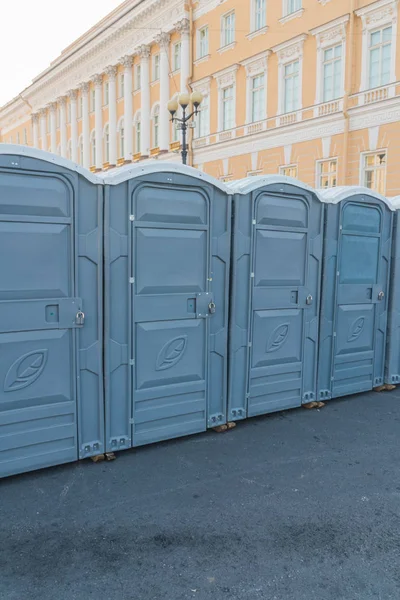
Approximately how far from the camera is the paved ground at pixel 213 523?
2369mm

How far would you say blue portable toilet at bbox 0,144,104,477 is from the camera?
327 centimetres

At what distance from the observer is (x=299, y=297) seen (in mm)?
4766

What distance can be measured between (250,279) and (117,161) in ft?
82.6

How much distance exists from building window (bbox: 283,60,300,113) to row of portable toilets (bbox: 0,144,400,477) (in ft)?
44.4

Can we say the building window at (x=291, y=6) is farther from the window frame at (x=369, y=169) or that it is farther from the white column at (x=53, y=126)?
the white column at (x=53, y=126)

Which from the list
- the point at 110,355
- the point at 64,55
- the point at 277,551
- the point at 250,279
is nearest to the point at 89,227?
the point at 110,355

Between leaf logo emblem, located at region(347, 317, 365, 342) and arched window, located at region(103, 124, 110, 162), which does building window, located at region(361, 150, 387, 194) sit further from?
arched window, located at region(103, 124, 110, 162)

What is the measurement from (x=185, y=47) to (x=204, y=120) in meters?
3.56

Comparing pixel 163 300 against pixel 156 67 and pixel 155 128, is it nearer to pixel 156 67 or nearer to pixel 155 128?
pixel 155 128

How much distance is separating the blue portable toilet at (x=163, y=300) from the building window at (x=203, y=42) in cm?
1984

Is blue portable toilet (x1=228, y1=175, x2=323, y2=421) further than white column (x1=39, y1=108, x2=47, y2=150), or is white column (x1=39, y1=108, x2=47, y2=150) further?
white column (x1=39, y1=108, x2=47, y2=150)

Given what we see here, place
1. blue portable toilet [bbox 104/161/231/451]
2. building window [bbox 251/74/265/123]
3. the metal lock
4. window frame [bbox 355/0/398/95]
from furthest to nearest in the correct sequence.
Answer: building window [bbox 251/74/265/123] → window frame [bbox 355/0/398/95] → the metal lock → blue portable toilet [bbox 104/161/231/451]

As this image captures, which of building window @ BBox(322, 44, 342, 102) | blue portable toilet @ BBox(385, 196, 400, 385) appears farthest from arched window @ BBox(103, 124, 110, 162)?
blue portable toilet @ BBox(385, 196, 400, 385)

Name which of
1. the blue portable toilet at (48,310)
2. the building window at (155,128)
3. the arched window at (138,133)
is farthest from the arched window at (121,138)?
the blue portable toilet at (48,310)
